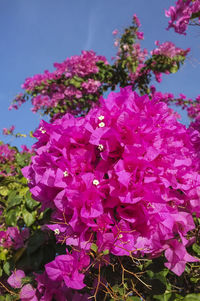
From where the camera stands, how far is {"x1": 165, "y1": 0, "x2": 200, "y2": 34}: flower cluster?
164 cm

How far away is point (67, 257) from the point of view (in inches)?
32.5

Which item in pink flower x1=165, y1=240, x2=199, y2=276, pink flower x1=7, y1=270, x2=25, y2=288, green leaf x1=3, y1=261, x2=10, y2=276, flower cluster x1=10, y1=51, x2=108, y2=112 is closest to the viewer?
pink flower x1=165, y1=240, x2=199, y2=276

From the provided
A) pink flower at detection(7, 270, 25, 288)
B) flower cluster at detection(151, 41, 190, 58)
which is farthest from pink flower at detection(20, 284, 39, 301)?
flower cluster at detection(151, 41, 190, 58)

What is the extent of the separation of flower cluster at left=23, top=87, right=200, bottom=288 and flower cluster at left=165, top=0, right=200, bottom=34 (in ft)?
Result: 3.34

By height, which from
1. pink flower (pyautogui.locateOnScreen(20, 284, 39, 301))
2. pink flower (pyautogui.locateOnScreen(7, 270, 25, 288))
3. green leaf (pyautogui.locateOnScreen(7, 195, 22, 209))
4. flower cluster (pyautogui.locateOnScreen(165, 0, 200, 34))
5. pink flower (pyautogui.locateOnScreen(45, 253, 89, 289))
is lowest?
pink flower (pyautogui.locateOnScreen(20, 284, 39, 301))

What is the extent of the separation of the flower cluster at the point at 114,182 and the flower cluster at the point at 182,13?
1.02 meters

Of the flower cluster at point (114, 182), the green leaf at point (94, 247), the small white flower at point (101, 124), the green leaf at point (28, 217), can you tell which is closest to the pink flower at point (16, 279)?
the green leaf at point (28, 217)

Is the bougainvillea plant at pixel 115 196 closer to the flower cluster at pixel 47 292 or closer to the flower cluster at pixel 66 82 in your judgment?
the flower cluster at pixel 47 292

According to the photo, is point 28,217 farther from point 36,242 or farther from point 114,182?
point 114,182

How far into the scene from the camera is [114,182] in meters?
0.81

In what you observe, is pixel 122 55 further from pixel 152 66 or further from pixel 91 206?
pixel 91 206

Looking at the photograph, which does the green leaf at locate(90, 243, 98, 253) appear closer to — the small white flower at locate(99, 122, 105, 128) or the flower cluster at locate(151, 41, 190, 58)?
the small white flower at locate(99, 122, 105, 128)

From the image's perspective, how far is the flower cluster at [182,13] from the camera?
1.64 metres

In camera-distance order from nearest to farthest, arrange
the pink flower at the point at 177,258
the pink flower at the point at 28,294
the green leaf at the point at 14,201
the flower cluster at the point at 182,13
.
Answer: the pink flower at the point at 177,258 → the pink flower at the point at 28,294 → the green leaf at the point at 14,201 → the flower cluster at the point at 182,13
